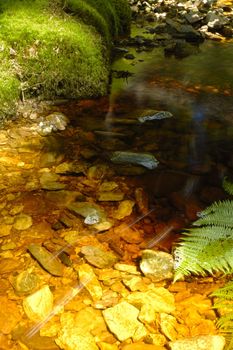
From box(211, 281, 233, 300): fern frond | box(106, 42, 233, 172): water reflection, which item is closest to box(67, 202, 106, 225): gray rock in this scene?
box(211, 281, 233, 300): fern frond

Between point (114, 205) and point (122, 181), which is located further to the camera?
point (122, 181)

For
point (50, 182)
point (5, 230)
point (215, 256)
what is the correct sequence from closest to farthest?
point (215, 256) < point (5, 230) < point (50, 182)

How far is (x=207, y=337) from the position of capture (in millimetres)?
2479

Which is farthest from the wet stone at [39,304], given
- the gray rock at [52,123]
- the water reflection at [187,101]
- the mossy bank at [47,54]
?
the mossy bank at [47,54]

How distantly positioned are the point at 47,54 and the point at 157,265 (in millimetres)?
4131

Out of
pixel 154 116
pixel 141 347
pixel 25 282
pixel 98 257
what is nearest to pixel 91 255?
pixel 98 257

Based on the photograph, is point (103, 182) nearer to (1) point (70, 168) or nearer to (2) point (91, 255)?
(1) point (70, 168)

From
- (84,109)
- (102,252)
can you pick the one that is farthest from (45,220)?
(84,109)

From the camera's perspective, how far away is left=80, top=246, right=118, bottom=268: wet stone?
320 centimetres

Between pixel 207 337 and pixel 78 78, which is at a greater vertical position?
pixel 78 78

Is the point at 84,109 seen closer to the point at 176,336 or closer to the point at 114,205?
the point at 114,205

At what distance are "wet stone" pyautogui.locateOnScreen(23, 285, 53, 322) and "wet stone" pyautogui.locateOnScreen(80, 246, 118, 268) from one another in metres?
0.46

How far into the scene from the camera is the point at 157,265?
316 centimetres

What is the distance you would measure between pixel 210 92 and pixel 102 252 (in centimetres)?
456
